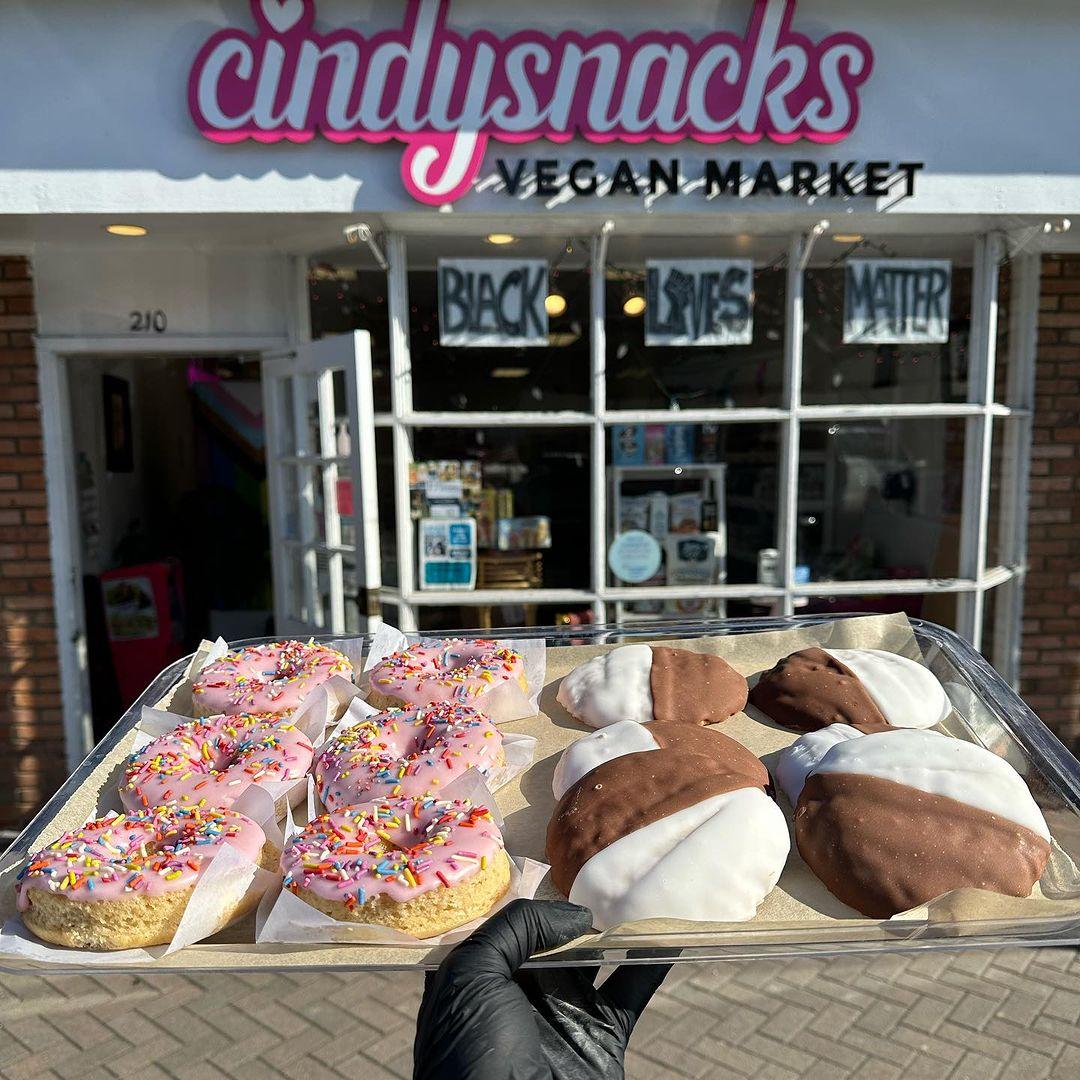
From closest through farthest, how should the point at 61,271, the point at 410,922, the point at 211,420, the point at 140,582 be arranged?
1. the point at 410,922
2. the point at 61,271
3. the point at 140,582
4. the point at 211,420

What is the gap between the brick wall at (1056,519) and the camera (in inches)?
159

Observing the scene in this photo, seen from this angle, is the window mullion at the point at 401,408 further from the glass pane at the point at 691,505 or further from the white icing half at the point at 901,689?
the white icing half at the point at 901,689

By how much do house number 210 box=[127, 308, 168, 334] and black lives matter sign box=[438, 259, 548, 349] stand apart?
4.30 feet

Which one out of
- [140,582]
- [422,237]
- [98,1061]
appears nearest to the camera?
[98,1061]

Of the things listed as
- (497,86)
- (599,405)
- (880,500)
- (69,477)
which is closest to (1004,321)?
(880,500)

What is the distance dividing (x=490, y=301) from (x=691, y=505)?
1.31 meters

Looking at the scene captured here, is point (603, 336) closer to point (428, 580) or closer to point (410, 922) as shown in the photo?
point (428, 580)

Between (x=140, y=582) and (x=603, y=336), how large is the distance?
12.1 feet

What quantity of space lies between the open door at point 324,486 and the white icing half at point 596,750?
1.84m

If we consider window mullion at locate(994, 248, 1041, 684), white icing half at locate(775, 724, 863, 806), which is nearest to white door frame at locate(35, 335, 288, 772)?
white icing half at locate(775, 724, 863, 806)

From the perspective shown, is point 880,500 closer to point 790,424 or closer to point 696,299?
point 790,424

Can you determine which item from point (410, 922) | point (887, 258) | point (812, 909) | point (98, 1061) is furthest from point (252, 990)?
point (887, 258)

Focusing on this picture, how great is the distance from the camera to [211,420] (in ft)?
23.8

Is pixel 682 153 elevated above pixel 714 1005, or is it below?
above
